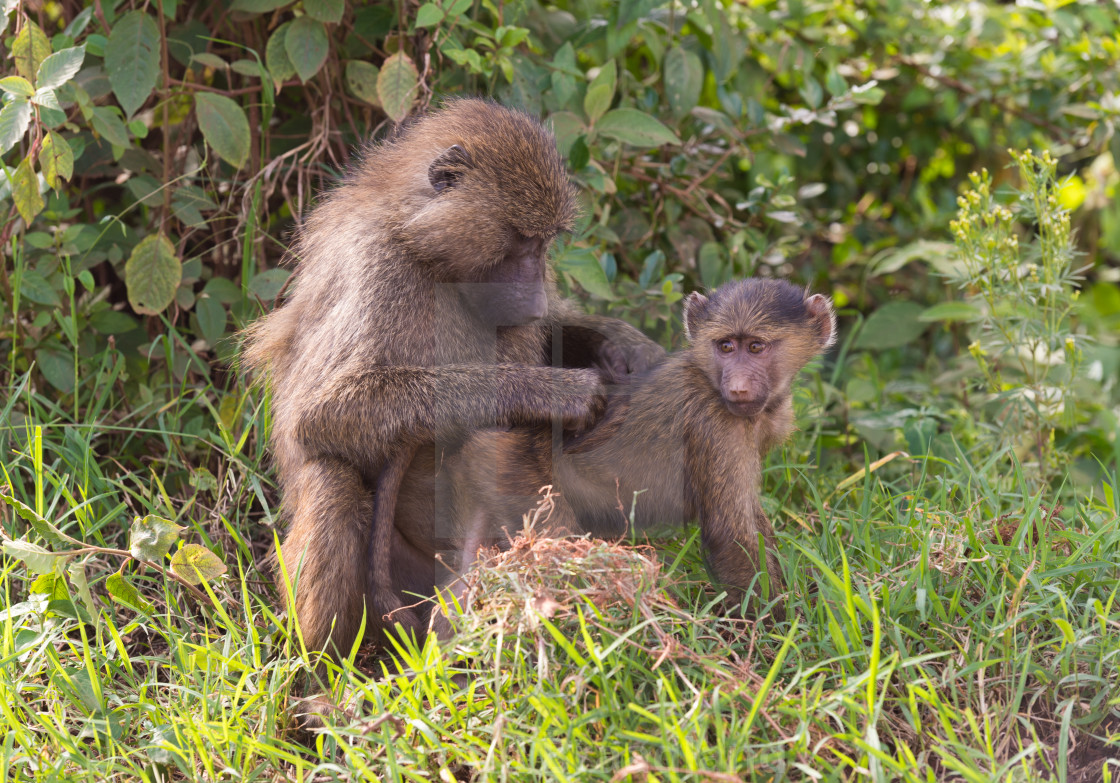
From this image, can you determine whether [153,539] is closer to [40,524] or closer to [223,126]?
[40,524]

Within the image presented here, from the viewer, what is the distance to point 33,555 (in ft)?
8.53

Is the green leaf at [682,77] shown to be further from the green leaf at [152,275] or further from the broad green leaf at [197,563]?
the broad green leaf at [197,563]

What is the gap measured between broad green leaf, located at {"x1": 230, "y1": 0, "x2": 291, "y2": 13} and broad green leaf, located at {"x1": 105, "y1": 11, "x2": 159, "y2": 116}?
0.94ft

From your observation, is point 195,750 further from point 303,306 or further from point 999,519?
point 999,519

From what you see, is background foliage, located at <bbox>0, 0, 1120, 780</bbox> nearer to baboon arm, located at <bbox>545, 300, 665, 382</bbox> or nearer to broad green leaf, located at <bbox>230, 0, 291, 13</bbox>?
broad green leaf, located at <bbox>230, 0, 291, 13</bbox>

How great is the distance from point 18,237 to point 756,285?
8.33 feet

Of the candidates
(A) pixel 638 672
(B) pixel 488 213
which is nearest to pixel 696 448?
(A) pixel 638 672

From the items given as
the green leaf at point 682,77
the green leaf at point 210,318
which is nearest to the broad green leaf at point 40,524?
the green leaf at point 210,318

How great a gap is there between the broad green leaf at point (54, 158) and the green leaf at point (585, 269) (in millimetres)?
1508

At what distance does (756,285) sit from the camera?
3.01m

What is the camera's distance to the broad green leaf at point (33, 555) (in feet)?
8.42

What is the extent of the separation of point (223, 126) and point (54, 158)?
21.9 inches

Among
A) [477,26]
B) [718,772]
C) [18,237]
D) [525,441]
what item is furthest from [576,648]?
[18,237]

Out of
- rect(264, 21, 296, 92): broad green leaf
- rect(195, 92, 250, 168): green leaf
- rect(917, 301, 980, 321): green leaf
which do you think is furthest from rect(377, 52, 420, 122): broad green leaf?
rect(917, 301, 980, 321): green leaf
